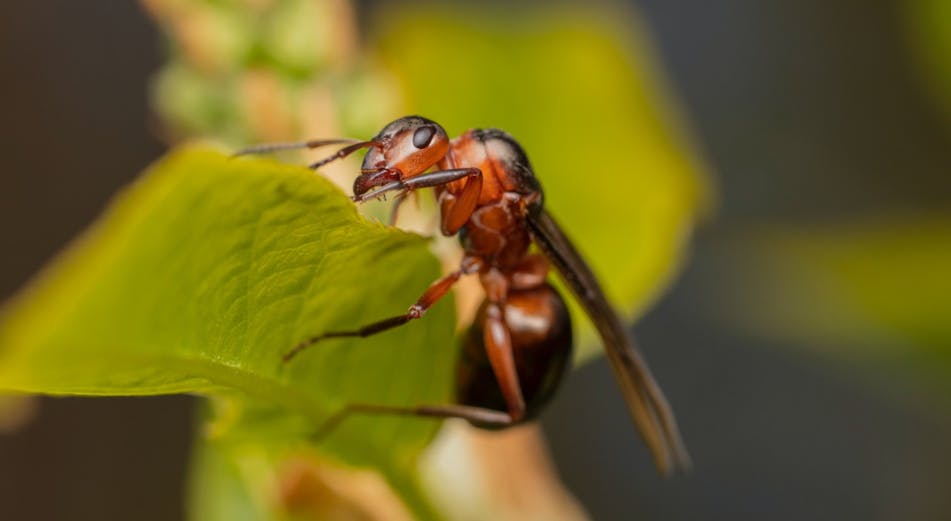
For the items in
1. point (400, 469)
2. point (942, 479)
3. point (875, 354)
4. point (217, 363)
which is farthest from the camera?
point (942, 479)

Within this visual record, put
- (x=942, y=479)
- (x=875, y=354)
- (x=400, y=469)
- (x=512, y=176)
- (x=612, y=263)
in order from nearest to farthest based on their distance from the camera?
Answer: (x=400, y=469) → (x=512, y=176) → (x=612, y=263) → (x=875, y=354) → (x=942, y=479)

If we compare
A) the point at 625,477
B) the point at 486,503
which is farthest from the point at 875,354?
the point at 625,477

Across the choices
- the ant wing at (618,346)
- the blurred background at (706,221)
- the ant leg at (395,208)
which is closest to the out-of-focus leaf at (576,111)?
the ant wing at (618,346)

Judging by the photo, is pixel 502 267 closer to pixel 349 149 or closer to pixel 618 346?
pixel 618 346

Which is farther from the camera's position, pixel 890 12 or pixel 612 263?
pixel 890 12

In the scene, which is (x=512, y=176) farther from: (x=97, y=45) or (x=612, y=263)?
(x=97, y=45)

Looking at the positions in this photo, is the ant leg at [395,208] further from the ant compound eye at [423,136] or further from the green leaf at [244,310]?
the green leaf at [244,310]

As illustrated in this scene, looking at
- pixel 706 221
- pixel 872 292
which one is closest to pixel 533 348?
pixel 872 292
